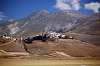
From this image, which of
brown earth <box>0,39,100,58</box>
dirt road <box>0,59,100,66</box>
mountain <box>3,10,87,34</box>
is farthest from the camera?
mountain <box>3,10,87,34</box>

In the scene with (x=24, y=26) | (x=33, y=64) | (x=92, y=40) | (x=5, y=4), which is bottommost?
(x=33, y=64)

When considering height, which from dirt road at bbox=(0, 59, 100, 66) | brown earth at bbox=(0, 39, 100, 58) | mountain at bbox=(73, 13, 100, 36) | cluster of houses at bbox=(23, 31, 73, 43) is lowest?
dirt road at bbox=(0, 59, 100, 66)

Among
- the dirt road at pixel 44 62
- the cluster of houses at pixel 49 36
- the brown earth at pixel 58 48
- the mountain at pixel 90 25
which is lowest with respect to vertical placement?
the dirt road at pixel 44 62

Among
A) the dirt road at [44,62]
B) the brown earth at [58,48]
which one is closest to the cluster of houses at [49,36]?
the brown earth at [58,48]

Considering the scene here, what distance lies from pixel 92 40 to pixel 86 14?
0.71 metres

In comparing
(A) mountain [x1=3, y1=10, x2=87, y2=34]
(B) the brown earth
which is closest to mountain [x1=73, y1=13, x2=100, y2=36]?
(A) mountain [x1=3, y1=10, x2=87, y2=34]

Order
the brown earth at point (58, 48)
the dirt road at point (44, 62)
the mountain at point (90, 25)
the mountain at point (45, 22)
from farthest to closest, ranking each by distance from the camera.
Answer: the mountain at point (90, 25)
the mountain at point (45, 22)
the brown earth at point (58, 48)
the dirt road at point (44, 62)

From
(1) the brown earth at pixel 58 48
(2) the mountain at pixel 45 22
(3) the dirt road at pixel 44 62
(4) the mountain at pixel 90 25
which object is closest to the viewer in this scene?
(3) the dirt road at pixel 44 62

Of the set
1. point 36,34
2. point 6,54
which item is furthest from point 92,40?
point 6,54

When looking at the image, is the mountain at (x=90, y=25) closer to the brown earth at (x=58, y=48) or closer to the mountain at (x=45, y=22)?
the mountain at (x=45, y=22)

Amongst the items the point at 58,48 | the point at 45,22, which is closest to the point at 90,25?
the point at 58,48

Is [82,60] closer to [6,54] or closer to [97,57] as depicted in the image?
[97,57]

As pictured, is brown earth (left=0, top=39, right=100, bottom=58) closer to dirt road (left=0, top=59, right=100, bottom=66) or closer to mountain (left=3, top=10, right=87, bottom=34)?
dirt road (left=0, top=59, right=100, bottom=66)

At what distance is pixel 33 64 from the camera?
6.59 metres
